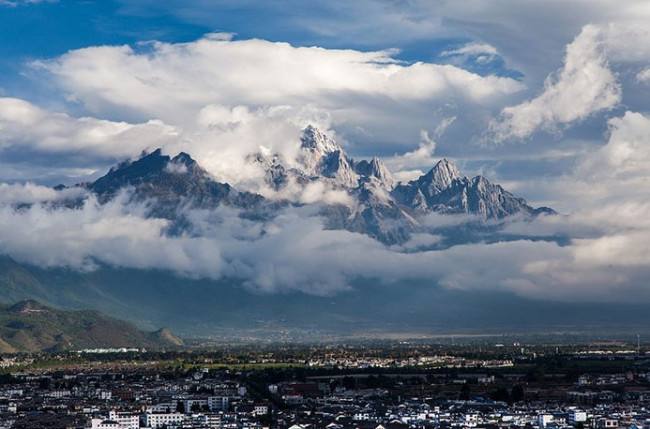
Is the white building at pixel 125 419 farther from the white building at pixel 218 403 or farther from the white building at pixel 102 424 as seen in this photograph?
the white building at pixel 218 403

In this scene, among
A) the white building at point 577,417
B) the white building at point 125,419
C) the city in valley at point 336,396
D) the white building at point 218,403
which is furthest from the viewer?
the white building at point 218,403

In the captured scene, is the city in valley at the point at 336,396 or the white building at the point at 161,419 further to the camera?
the white building at the point at 161,419

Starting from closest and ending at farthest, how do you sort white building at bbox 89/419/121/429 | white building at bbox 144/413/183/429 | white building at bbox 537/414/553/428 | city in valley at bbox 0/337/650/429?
white building at bbox 537/414/553/428, white building at bbox 89/419/121/429, city in valley at bbox 0/337/650/429, white building at bbox 144/413/183/429

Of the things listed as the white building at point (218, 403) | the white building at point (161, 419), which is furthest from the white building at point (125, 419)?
the white building at point (218, 403)

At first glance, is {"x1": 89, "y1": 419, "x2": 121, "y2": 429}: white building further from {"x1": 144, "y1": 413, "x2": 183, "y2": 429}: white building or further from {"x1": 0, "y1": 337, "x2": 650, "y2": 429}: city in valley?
{"x1": 144, "y1": 413, "x2": 183, "y2": 429}: white building

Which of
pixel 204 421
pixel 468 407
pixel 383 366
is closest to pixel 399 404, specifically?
pixel 468 407

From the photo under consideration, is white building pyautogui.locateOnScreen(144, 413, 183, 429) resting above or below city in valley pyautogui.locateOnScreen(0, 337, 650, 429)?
below

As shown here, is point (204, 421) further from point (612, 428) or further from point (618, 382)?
point (618, 382)

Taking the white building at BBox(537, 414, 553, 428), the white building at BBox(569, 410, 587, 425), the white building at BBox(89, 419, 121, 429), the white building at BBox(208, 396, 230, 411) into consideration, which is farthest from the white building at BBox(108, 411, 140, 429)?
the white building at BBox(569, 410, 587, 425)

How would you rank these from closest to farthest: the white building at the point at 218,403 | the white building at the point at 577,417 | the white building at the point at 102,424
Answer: the white building at the point at 577,417 → the white building at the point at 102,424 → the white building at the point at 218,403

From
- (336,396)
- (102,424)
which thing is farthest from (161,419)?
(336,396)
